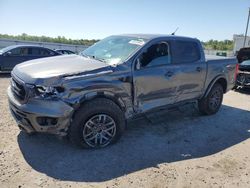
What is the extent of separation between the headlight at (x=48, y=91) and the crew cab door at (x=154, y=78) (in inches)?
55.8

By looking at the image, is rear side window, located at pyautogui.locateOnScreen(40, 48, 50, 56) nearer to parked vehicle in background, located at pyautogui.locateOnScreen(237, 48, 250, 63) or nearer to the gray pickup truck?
the gray pickup truck

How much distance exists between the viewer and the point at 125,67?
4.66 metres

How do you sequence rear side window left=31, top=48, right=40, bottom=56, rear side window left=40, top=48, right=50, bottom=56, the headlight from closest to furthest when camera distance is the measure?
the headlight → rear side window left=31, top=48, right=40, bottom=56 → rear side window left=40, top=48, right=50, bottom=56

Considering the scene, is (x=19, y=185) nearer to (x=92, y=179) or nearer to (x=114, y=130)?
(x=92, y=179)

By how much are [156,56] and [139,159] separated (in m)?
2.03

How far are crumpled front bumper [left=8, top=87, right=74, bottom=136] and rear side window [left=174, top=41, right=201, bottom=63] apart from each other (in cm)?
270

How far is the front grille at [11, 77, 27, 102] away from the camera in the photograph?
415 cm

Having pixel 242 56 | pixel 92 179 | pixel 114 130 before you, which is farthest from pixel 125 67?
pixel 242 56

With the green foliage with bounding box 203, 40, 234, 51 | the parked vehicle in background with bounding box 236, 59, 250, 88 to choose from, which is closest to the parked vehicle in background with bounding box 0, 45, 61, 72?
the parked vehicle in background with bounding box 236, 59, 250, 88

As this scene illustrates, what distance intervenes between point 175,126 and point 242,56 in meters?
6.60

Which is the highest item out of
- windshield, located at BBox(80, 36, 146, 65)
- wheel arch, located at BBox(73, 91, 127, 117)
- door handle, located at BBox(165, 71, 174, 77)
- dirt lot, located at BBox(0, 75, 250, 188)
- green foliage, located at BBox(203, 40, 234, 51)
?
windshield, located at BBox(80, 36, 146, 65)

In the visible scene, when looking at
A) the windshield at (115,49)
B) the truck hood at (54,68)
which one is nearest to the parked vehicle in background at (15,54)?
A: the windshield at (115,49)

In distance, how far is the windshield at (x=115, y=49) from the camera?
4922mm

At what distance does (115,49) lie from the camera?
5.31 meters
